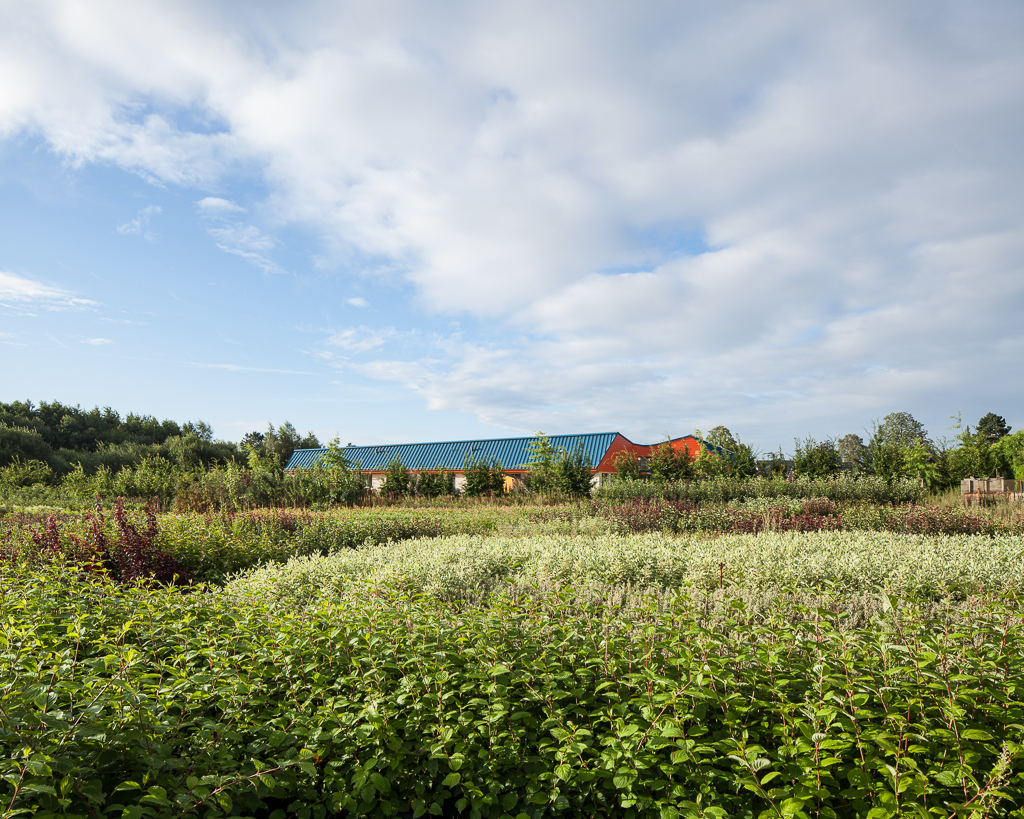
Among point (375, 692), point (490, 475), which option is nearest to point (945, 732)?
point (375, 692)

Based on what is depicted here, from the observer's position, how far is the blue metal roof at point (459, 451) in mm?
28172

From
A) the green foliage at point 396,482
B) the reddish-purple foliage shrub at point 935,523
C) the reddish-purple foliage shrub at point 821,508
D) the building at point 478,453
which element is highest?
the building at point 478,453

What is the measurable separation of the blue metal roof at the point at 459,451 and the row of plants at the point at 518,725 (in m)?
22.8

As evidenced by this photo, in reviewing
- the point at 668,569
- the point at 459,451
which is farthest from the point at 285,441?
the point at 668,569

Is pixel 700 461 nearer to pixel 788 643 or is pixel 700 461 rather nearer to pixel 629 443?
pixel 629 443

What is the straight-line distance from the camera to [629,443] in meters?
28.2

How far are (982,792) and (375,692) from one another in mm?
2245

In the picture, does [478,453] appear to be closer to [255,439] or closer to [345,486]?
[345,486]

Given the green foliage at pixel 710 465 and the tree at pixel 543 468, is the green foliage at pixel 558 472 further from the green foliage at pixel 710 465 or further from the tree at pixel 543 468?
the green foliage at pixel 710 465

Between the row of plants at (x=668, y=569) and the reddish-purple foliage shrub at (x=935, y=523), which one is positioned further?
the reddish-purple foliage shrub at (x=935, y=523)

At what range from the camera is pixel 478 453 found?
3014cm

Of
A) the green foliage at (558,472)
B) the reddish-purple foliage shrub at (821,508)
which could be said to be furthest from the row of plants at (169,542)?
the green foliage at (558,472)

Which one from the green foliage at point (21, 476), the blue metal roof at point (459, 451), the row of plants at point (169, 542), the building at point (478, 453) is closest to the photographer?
the row of plants at point (169, 542)

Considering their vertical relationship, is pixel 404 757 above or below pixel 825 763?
below
